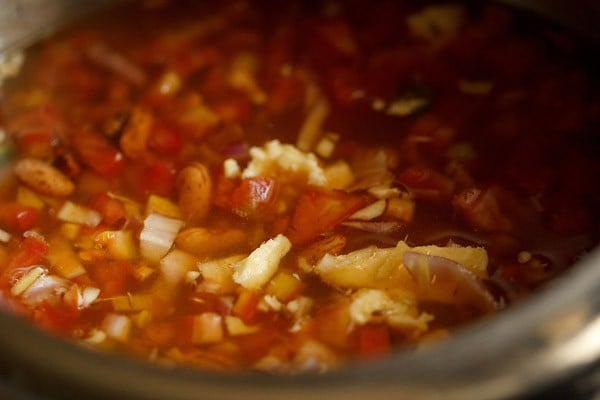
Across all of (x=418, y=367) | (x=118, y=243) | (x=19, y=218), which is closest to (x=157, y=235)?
(x=118, y=243)

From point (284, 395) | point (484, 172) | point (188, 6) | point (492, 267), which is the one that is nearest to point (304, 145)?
point (484, 172)

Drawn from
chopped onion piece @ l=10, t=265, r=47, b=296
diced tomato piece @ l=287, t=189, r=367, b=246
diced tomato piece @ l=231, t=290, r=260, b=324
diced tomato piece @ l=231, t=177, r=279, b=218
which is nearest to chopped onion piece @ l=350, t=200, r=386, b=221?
diced tomato piece @ l=287, t=189, r=367, b=246

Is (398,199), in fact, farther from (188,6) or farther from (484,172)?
(188,6)

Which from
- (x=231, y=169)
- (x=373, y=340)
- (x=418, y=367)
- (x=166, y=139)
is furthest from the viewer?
(x=166, y=139)

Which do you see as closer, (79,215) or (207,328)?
(207,328)

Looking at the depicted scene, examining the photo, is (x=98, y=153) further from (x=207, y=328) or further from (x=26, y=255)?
(x=207, y=328)

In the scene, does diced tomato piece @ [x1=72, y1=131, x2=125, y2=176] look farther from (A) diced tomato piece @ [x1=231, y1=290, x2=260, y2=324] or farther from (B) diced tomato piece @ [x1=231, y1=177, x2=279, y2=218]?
(A) diced tomato piece @ [x1=231, y1=290, x2=260, y2=324]
